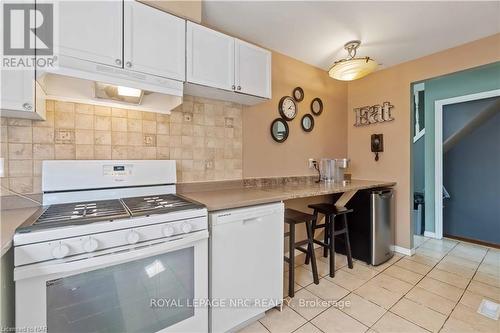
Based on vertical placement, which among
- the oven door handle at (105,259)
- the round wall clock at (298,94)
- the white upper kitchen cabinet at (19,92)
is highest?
the round wall clock at (298,94)

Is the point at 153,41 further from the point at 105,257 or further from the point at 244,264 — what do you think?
the point at 244,264

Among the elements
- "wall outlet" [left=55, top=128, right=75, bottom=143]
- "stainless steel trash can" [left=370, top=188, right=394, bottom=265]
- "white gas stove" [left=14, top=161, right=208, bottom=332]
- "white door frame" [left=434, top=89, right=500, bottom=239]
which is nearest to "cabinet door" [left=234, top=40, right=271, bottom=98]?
"white gas stove" [left=14, top=161, right=208, bottom=332]

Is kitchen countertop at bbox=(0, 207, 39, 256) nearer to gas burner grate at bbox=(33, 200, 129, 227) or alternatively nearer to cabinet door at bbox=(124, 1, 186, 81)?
gas burner grate at bbox=(33, 200, 129, 227)

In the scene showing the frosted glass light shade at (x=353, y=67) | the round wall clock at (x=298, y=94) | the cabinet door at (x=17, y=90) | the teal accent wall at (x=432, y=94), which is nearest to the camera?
the cabinet door at (x=17, y=90)

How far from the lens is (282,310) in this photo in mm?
1757

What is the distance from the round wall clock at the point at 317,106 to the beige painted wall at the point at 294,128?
0.05m

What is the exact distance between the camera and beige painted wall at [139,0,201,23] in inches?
57.5

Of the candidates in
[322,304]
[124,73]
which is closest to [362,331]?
[322,304]

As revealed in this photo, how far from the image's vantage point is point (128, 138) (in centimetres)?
170

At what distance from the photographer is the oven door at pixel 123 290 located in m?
0.93

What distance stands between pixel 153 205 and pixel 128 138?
2.16 ft

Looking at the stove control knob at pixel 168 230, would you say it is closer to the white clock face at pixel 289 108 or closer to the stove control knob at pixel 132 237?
the stove control knob at pixel 132 237

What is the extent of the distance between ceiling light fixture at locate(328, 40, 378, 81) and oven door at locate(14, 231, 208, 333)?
198cm

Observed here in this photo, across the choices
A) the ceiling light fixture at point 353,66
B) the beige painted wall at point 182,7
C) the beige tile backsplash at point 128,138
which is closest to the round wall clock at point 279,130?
the beige tile backsplash at point 128,138
